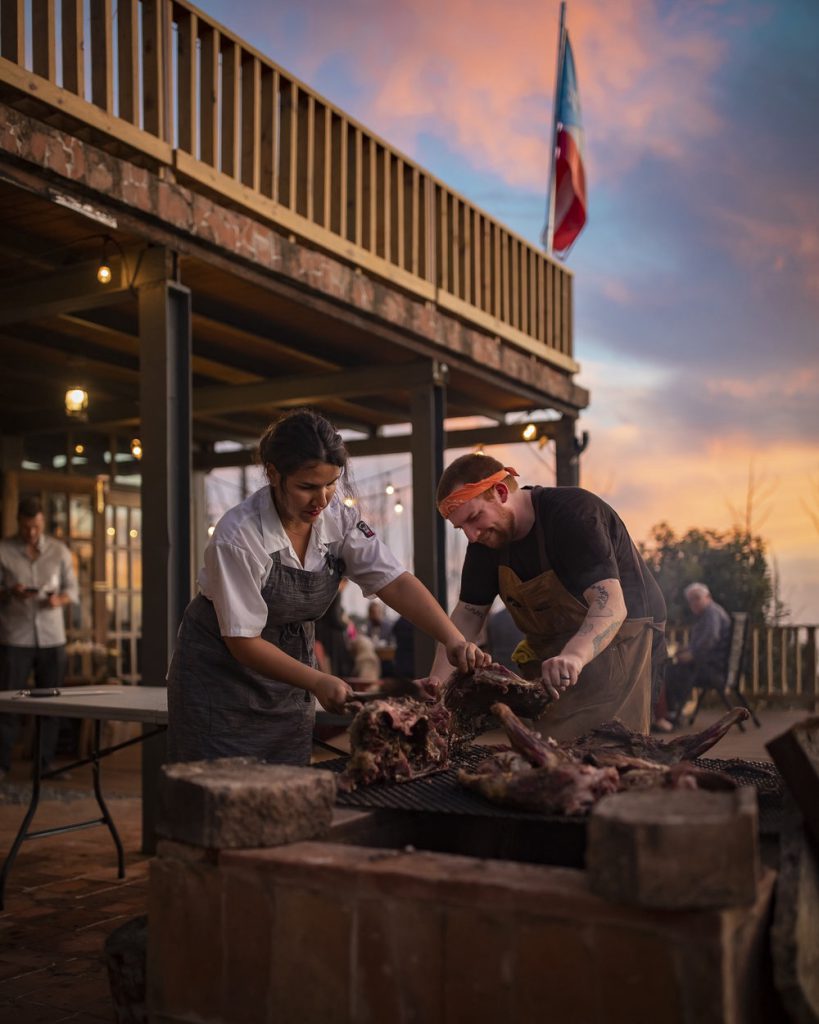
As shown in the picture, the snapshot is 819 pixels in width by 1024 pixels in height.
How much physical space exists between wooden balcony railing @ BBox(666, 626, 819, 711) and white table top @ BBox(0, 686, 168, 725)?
9.16m

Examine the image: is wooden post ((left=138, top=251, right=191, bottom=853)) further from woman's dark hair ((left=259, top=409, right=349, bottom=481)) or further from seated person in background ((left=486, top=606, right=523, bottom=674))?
seated person in background ((left=486, top=606, right=523, bottom=674))

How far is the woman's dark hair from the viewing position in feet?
10.3

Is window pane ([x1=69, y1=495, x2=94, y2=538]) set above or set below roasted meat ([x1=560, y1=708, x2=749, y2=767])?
above

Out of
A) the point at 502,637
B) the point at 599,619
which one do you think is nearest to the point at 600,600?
the point at 599,619

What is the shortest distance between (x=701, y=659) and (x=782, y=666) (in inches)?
81.2

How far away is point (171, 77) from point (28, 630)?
4526 mm

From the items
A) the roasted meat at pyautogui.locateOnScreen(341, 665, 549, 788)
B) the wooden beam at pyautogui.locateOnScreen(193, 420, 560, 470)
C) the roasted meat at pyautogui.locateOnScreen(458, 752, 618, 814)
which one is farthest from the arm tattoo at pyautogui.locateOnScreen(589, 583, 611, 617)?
the wooden beam at pyautogui.locateOnScreen(193, 420, 560, 470)

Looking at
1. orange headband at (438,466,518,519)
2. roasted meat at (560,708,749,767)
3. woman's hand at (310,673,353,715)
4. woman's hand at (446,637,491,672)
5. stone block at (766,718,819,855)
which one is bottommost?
roasted meat at (560,708,749,767)

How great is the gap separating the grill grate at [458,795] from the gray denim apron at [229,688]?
0.34m

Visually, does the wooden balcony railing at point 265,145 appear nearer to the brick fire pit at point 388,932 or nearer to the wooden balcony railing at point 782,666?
the brick fire pit at point 388,932

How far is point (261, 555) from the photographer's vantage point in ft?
10.3

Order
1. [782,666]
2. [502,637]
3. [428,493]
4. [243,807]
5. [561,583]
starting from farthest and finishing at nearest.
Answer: [782,666], [502,637], [428,493], [561,583], [243,807]

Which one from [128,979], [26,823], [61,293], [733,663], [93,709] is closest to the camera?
[128,979]

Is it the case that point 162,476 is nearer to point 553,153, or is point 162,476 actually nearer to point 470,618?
point 470,618
